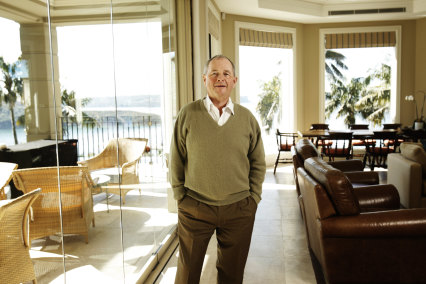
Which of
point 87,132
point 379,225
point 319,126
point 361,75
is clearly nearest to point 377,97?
point 361,75

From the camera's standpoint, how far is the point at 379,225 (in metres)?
2.51

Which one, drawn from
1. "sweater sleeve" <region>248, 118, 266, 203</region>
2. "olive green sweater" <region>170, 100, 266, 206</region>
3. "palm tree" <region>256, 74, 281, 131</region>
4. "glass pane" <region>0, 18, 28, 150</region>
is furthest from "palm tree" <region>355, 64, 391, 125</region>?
"glass pane" <region>0, 18, 28, 150</region>

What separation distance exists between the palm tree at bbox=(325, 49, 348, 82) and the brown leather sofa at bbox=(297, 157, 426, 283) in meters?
6.79

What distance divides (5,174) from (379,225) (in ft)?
7.39

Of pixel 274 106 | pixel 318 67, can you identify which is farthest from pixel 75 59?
pixel 318 67

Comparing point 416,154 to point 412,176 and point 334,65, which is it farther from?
point 334,65

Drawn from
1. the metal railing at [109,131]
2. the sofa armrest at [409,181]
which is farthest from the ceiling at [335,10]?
the metal railing at [109,131]

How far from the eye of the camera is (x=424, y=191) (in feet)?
13.9

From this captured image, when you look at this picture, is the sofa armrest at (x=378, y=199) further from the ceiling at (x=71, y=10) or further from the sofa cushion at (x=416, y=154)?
the ceiling at (x=71, y=10)

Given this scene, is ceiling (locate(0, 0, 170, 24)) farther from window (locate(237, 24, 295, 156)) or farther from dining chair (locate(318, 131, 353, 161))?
window (locate(237, 24, 295, 156))

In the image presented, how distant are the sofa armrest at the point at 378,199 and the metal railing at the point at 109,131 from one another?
72.4 inches

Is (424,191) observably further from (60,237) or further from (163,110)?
(60,237)

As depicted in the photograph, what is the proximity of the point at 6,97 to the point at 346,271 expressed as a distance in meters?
2.39

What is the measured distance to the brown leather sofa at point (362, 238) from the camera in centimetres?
251
